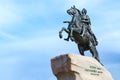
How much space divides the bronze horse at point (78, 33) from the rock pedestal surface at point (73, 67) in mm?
2684

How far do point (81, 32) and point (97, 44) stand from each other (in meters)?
1.49

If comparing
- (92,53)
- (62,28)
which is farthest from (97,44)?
(62,28)

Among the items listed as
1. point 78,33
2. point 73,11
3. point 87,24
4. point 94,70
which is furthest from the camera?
point 87,24

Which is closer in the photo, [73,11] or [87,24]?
[73,11]

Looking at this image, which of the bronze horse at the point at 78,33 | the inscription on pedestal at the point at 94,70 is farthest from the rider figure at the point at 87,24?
the inscription on pedestal at the point at 94,70

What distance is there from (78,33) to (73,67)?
13.3 ft

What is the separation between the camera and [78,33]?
80.6 feet

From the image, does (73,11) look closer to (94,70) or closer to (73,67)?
(94,70)

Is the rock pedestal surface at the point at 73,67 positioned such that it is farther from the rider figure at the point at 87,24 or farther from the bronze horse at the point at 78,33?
the rider figure at the point at 87,24

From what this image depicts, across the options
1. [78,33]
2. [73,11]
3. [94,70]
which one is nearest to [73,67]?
[94,70]

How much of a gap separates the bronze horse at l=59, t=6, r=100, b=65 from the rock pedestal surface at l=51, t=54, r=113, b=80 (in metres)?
2.68

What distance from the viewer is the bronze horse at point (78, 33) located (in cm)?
2434

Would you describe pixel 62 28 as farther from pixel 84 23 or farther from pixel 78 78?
pixel 78 78

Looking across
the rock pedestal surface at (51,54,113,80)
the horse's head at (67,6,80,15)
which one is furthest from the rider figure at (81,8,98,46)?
the rock pedestal surface at (51,54,113,80)
